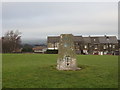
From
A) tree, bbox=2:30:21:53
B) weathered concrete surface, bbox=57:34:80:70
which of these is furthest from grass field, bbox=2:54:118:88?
tree, bbox=2:30:21:53

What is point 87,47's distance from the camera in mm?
77188

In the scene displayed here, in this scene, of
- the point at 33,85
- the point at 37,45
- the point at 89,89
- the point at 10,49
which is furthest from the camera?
the point at 37,45

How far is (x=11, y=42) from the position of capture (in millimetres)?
67125

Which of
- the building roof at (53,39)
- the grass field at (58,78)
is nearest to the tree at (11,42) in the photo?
the building roof at (53,39)

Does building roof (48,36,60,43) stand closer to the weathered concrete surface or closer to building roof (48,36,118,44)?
building roof (48,36,118,44)

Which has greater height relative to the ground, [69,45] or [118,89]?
[69,45]

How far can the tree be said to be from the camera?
6500 cm

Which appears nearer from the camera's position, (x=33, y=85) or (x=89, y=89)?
(x=89, y=89)

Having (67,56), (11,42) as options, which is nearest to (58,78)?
(67,56)

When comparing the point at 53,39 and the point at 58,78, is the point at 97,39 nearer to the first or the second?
the point at 53,39

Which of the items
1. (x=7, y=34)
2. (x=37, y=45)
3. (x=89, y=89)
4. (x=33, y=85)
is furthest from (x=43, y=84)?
(x=37, y=45)

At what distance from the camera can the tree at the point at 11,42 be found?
213 feet

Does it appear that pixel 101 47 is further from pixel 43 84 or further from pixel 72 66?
pixel 43 84

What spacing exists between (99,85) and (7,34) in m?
61.9
